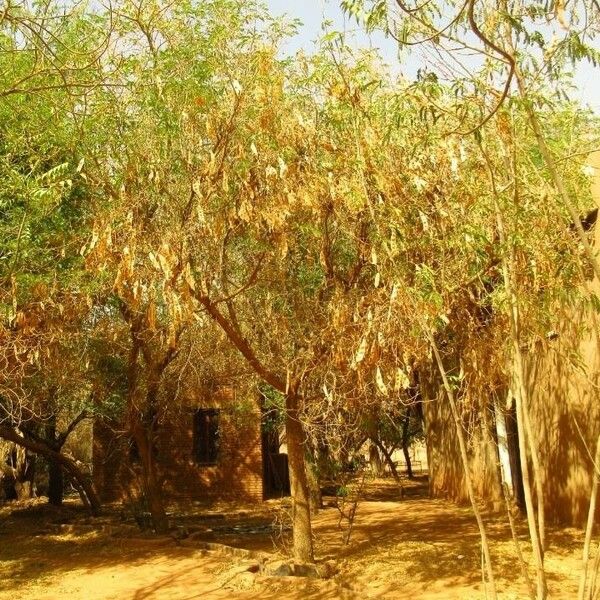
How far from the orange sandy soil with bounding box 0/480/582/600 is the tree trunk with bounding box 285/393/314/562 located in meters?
0.46

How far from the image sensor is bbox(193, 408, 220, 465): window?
2098 centimetres

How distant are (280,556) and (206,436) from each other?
11906 millimetres

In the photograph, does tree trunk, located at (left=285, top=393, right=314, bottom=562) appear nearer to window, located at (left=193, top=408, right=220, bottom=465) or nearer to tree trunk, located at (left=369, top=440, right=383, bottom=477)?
tree trunk, located at (left=369, top=440, right=383, bottom=477)

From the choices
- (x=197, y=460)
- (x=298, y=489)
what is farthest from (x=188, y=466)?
(x=298, y=489)

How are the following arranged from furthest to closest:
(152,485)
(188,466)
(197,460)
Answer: (197,460), (188,466), (152,485)

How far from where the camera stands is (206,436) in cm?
2134

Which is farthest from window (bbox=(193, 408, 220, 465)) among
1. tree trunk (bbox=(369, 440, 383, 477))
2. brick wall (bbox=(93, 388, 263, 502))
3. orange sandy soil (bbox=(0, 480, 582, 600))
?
orange sandy soil (bbox=(0, 480, 582, 600))

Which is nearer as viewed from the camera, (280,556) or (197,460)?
(280,556)

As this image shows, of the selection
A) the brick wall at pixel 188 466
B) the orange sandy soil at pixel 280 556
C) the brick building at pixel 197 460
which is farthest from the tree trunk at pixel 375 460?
the orange sandy soil at pixel 280 556

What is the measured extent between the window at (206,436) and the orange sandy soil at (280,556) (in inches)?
228

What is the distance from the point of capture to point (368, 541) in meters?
11.2

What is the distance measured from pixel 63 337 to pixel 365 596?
5.26m

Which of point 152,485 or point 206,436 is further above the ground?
point 206,436

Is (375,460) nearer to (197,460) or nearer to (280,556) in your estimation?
(197,460)
